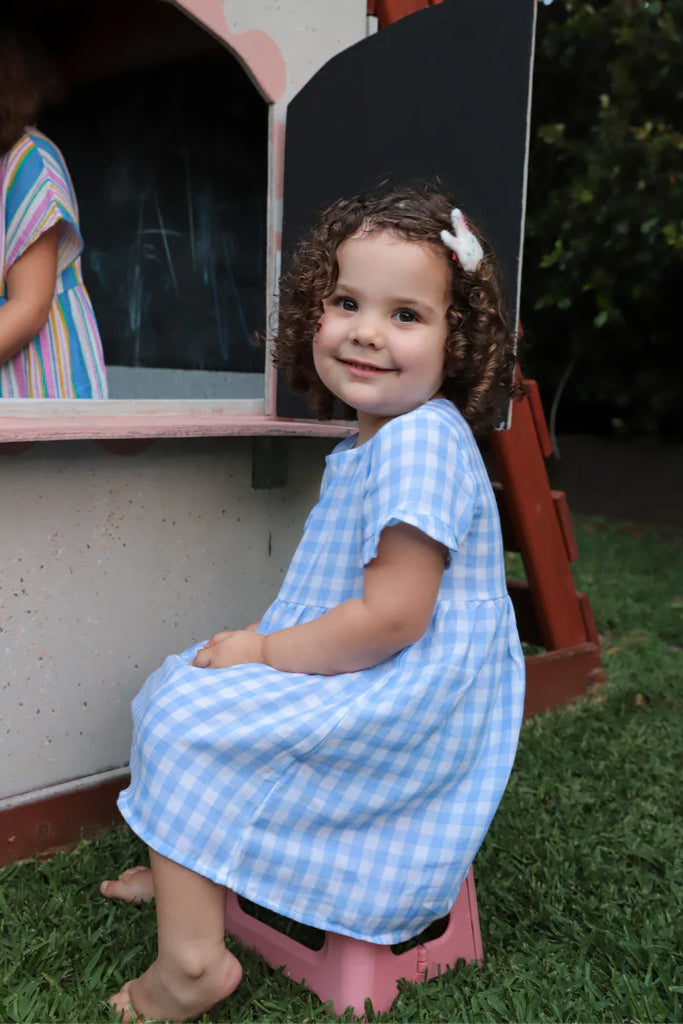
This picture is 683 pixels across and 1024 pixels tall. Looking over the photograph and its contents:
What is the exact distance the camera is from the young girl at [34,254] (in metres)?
2.53

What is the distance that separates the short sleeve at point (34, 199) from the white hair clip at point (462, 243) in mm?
1117

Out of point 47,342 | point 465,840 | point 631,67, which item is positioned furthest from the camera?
point 631,67

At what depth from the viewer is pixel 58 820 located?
2.45 meters

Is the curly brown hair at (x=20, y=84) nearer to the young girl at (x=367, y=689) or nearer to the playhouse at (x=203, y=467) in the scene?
the playhouse at (x=203, y=467)

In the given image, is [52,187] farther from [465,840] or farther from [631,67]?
[631,67]

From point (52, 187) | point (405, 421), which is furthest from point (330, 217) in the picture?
point (52, 187)

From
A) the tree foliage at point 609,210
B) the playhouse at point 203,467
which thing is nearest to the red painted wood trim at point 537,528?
the playhouse at point 203,467

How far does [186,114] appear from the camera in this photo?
3865mm

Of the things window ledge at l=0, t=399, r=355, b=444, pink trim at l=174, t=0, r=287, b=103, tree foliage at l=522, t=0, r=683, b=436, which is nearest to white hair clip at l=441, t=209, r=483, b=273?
window ledge at l=0, t=399, r=355, b=444

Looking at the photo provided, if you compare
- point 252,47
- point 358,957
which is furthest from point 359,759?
point 252,47

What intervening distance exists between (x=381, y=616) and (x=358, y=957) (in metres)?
0.63

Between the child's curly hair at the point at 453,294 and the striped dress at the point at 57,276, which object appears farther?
the striped dress at the point at 57,276

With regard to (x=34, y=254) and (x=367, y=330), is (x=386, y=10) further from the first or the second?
(x=367, y=330)

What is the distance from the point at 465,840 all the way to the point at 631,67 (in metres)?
6.51
